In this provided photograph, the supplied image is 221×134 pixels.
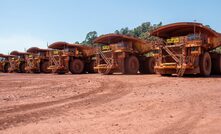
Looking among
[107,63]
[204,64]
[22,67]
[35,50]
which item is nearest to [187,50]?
[204,64]

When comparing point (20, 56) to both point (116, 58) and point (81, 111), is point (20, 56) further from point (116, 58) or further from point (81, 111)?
point (81, 111)

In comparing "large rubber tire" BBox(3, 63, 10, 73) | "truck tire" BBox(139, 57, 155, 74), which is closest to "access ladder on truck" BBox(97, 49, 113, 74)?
"truck tire" BBox(139, 57, 155, 74)

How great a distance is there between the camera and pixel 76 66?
A: 99.0 feet

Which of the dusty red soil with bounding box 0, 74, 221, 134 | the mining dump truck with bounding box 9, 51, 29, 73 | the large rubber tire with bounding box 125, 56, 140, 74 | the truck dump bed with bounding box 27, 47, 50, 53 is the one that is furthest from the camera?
the mining dump truck with bounding box 9, 51, 29, 73

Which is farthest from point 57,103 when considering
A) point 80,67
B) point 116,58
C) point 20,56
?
point 20,56

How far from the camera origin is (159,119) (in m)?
6.22

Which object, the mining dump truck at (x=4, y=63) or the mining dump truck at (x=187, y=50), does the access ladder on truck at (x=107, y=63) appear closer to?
the mining dump truck at (x=187, y=50)

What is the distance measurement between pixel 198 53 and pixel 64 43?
16.1 meters

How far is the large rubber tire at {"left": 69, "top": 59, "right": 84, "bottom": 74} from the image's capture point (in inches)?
1177

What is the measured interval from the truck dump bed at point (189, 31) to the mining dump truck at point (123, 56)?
4037mm

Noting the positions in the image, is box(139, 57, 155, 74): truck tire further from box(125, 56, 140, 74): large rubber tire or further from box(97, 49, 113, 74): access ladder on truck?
box(97, 49, 113, 74): access ladder on truck

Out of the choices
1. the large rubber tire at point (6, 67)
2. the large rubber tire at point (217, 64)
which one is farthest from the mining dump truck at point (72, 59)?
the large rubber tire at point (6, 67)

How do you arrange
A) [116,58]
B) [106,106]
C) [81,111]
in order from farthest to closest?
[116,58]
[106,106]
[81,111]

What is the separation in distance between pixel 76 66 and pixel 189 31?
43.4ft
